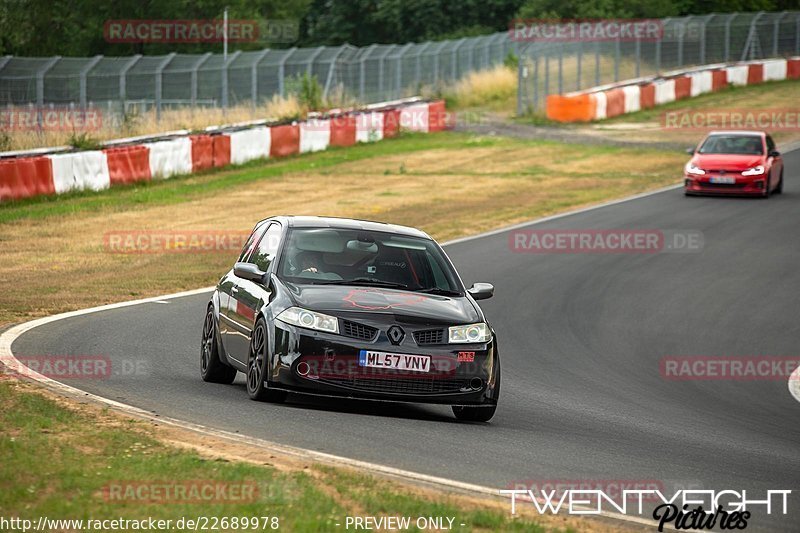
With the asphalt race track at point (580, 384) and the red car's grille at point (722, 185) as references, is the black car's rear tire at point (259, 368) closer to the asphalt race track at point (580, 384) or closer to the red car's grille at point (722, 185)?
the asphalt race track at point (580, 384)

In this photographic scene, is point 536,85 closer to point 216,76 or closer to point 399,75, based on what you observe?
point 399,75

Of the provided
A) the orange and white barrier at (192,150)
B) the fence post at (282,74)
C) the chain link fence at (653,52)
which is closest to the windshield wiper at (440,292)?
the orange and white barrier at (192,150)

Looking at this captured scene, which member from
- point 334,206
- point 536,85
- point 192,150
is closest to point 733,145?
point 334,206

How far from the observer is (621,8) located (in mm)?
67875

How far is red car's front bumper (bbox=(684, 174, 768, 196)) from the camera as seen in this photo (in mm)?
30016

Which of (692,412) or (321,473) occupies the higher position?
(321,473)

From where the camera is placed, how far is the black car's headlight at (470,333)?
9.90 meters

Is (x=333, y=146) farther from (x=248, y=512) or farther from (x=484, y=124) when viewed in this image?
(x=248, y=512)

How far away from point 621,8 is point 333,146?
3330cm

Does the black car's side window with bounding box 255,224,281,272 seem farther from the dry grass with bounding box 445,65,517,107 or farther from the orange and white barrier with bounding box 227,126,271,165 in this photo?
the dry grass with bounding box 445,65,517,107

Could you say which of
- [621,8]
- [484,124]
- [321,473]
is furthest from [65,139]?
[621,8]

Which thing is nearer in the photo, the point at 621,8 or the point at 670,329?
the point at 670,329

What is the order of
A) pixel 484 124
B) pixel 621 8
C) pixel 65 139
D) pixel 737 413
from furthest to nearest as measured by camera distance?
pixel 621 8, pixel 484 124, pixel 65 139, pixel 737 413

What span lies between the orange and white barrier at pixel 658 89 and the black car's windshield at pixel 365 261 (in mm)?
37345
